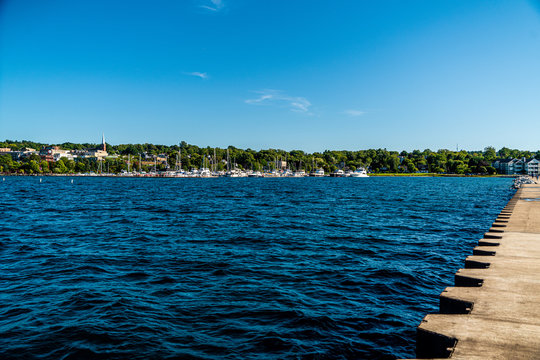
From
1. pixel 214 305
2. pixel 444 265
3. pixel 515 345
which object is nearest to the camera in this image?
pixel 515 345

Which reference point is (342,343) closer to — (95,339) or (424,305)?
(424,305)

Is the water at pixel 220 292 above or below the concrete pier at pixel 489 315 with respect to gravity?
below

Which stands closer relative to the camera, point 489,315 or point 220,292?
point 489,315

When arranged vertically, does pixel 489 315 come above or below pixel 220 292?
above

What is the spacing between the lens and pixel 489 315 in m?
6.12

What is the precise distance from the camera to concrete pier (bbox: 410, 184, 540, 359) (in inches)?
195

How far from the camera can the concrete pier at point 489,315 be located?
16.2 feet

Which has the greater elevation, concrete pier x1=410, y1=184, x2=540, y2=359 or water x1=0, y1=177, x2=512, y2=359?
concrete pier x1=410, y1=184, x2=540, y2=359

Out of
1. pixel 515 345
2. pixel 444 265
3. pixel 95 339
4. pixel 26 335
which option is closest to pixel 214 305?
pixel 95 339

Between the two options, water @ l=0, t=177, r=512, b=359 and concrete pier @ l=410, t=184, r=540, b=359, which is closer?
concrete pier @ l=410, t=184, r=540, b=359

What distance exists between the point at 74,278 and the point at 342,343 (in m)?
10.6

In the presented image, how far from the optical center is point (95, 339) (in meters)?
8.84

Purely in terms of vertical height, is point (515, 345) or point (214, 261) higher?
point (515, 345)

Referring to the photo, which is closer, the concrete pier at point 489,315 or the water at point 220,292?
the concrete pier at point 489,315
